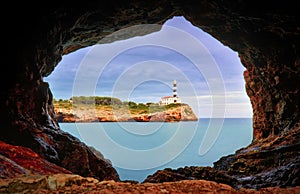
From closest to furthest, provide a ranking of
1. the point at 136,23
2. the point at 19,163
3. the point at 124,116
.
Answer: the point at 19,163 < the point at 136,23 < the point at 124,116

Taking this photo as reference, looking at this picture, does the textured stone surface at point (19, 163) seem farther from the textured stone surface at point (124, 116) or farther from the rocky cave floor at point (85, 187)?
the textured stone surface at point (124, 116)

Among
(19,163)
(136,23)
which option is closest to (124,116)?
(136,23)

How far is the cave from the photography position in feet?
29.2

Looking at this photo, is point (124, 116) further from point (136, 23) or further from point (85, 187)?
point (85, 187)

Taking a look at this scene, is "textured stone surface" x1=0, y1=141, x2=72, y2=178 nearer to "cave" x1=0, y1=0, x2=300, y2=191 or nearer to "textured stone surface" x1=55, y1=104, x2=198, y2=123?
"cave" x1=0, y1=0, x2=300, y2=191

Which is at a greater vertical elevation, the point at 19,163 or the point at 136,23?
the point at 136,23

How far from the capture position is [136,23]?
47.1 feet

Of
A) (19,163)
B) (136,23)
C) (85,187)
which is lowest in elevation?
(85,187)

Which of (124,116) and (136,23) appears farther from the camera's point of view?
(124,116)

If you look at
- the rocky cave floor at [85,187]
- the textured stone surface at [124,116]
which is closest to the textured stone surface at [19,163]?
the rocky cave floor at [85,187]

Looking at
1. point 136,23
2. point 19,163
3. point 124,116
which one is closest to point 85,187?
point 19,163

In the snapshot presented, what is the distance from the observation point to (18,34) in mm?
9375

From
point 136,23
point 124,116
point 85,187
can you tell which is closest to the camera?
point 85,187

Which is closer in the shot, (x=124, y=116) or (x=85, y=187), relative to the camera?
→ (x=85, y=187)
